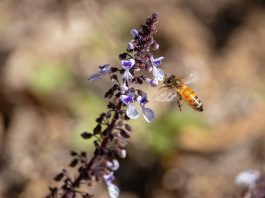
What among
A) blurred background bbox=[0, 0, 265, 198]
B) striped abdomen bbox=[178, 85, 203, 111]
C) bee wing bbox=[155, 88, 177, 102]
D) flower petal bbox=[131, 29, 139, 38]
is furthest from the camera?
blurred background bbox=[0, 0, 265, 198]

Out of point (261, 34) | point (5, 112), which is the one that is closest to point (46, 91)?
point (5, 112)

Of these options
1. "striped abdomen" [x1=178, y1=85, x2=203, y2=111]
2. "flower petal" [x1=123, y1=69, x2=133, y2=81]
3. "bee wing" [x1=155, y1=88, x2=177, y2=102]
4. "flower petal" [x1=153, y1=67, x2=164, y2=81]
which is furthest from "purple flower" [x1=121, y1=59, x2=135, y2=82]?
"striped abdomen" [x1=178, y1=85, x2=203, y2=111]

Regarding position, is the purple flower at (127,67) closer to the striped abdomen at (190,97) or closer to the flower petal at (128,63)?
the flower petal at (128,63)

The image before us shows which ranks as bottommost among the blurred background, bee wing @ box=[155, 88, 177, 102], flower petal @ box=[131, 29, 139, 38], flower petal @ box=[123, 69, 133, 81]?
flower petal @ box=[123, 69, 133, 81]

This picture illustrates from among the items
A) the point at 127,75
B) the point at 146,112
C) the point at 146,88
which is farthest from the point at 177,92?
the point at 146,88

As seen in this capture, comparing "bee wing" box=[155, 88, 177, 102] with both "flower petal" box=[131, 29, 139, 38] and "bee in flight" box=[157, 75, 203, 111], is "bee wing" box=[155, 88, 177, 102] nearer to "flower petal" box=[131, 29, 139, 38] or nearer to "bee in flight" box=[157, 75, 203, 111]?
"bee in flight" box=[157, 75, 203, 111]

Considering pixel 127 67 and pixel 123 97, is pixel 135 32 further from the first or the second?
pixel 123 97

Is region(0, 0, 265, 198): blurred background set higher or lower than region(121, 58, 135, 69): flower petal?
higher

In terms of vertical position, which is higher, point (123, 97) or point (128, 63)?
point (128, 63)
